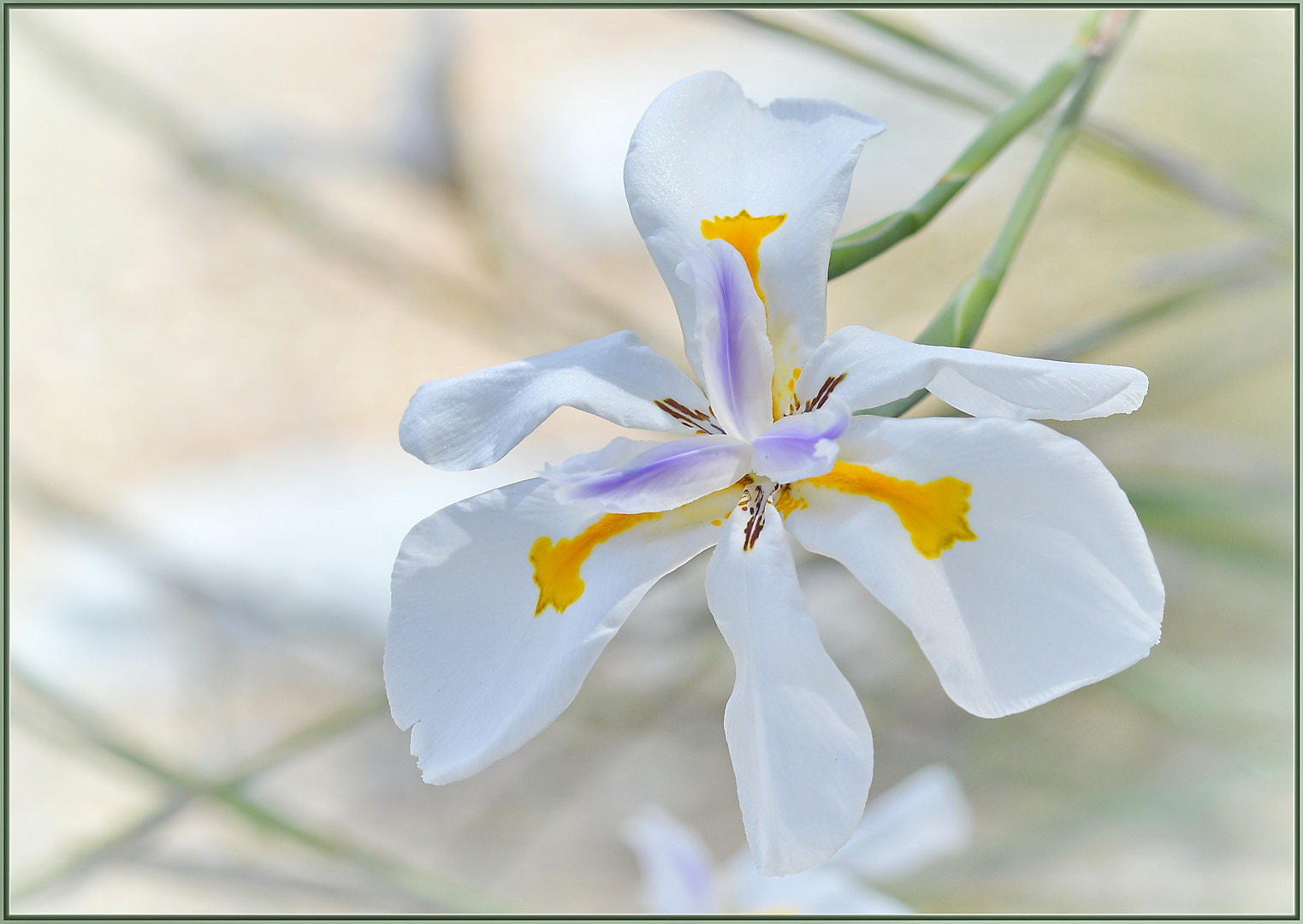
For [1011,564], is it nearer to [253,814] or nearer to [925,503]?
[925,503]

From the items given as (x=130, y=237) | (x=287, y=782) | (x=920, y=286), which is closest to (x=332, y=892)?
(x=287, y=782)

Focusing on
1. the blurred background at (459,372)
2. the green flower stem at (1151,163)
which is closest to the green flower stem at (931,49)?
the green flower stem at (1151,163)

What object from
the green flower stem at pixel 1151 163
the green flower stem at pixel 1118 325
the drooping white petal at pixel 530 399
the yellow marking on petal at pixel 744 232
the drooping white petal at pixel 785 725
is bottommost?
the drooping white petal at pixel 785 725

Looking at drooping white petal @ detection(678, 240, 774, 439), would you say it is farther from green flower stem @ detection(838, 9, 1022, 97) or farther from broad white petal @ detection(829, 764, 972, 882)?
broad white petal @ detection(829, 764, 972, 882)

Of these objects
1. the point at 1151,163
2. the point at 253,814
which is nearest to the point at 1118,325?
the point at 1151,163

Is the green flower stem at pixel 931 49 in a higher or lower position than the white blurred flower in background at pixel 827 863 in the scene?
higher

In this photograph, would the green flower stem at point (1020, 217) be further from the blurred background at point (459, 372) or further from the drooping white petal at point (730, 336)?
the blurred background at point (459, 372)

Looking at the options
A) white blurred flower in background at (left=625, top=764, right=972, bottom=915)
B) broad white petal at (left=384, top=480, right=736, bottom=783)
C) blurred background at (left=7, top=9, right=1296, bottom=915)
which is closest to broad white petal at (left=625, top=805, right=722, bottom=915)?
white blurred flower in background at (left=625, top=764, right=972, bottom=915)
